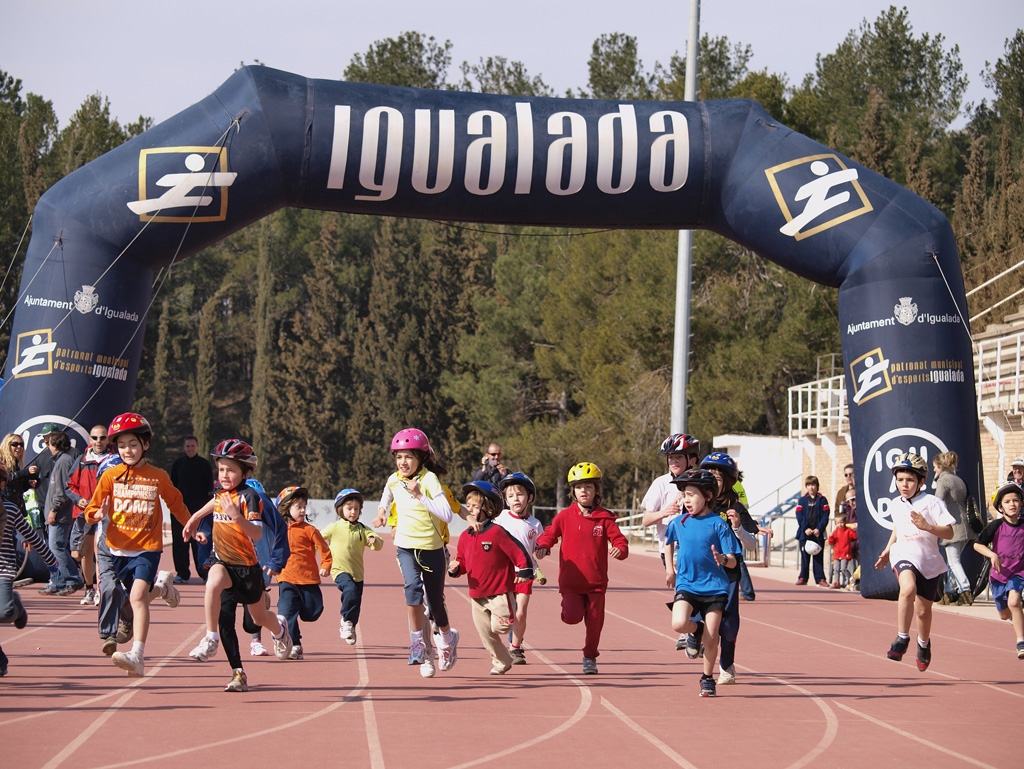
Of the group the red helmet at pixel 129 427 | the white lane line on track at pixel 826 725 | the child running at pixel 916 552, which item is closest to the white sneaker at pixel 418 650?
the red helmet at pixel 129 427

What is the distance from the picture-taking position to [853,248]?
1752 centimetres

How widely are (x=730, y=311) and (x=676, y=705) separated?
3779 cm

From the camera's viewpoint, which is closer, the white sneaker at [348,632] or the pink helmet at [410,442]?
the pink helmet at [410,442]

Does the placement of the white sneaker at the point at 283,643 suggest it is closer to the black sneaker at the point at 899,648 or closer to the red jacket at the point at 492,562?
the red jacket at the point at 492,562

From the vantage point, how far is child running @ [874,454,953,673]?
35.2ft

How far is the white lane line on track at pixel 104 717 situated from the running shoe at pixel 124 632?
11.9 inches

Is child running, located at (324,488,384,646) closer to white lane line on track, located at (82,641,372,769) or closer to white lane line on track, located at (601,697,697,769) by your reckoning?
white lane line on track, located at (82,641,372,769)

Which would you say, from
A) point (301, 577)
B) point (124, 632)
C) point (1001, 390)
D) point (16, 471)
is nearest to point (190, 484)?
point (16, 471)

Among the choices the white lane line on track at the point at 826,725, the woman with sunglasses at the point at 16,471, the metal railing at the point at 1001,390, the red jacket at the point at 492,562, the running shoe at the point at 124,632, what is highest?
the metal railing at the point at 1001,390

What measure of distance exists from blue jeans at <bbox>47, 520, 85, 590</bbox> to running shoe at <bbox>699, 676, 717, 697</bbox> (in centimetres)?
Answer: 937

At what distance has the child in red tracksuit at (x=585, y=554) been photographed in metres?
10.8

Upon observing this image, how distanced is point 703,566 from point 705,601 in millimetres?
241

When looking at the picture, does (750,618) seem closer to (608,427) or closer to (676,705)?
(676,705)

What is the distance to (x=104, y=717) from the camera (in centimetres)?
812
